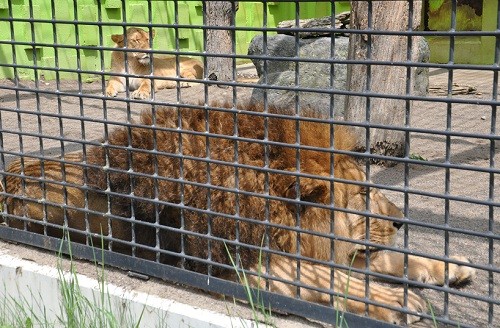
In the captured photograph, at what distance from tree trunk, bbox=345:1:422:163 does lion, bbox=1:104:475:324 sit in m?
2.04

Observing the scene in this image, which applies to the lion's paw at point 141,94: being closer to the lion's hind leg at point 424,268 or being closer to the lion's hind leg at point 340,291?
the lion's hind leg at point 424,268

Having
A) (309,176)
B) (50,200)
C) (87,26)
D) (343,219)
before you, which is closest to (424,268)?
(343,219)

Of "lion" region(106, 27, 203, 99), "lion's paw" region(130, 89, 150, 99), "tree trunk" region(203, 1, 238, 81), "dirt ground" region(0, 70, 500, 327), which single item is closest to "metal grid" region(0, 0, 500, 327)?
"dirt ground" region(0, 70, 500, 327)

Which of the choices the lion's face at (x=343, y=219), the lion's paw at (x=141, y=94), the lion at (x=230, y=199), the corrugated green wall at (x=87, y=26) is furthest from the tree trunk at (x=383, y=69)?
the lion's paw at (x=141, y=94)

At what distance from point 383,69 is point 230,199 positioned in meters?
2.81

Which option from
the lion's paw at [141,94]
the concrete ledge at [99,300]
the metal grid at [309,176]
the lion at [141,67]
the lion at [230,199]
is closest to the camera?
the metal grid at [309,176]

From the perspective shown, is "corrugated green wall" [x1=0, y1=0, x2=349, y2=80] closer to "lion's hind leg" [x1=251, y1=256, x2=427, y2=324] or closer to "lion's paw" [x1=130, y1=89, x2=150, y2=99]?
"lion's paw" [x1=130, y1=89, x2=150, y2=99]

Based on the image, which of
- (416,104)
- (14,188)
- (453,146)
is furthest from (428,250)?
(416,104)

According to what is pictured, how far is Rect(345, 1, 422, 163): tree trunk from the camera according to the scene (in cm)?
534

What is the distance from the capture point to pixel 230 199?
3000 mm

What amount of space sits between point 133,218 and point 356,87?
2989 millimetres

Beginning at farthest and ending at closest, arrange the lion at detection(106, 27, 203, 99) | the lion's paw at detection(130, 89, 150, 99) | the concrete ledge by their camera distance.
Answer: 1. the lion at detection(106, 27, 203, 99)
2. the lion's paw at detection(130, 89, 150, 99)
3. the concrete ledge

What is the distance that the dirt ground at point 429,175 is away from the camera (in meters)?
2.97

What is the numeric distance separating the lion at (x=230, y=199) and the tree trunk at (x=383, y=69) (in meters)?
2.04
